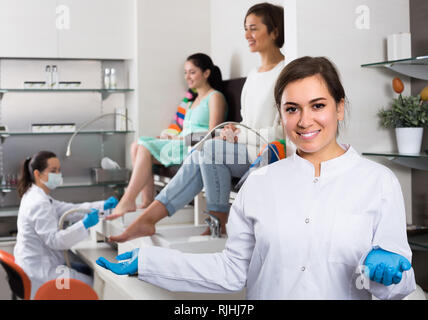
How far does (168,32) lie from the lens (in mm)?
3064

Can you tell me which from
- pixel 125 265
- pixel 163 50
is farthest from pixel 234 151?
pixel 163 50

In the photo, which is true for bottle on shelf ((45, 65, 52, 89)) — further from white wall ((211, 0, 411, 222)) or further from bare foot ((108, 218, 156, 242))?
white wall ((211, 0, 411, 222))

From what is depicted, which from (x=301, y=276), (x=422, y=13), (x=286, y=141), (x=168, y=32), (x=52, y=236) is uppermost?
(x=168, y=32)

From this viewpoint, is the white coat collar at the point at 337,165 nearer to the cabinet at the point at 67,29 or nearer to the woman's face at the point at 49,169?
the woman's face at the point at 49,169

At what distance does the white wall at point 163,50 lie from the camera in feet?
9.99

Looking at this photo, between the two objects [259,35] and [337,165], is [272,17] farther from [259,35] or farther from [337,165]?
[337,165]

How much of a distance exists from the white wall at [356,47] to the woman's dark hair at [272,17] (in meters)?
0.47

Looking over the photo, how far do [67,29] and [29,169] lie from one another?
1.20 m

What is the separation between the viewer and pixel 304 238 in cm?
82

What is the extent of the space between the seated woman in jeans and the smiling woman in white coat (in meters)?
1.56

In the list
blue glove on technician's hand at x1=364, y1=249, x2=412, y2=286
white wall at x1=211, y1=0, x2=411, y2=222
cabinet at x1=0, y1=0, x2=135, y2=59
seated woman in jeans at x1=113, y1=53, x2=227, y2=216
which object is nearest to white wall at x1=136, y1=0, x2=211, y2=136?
cabinet at x1=0, y1=0, x2=135, y2=59
